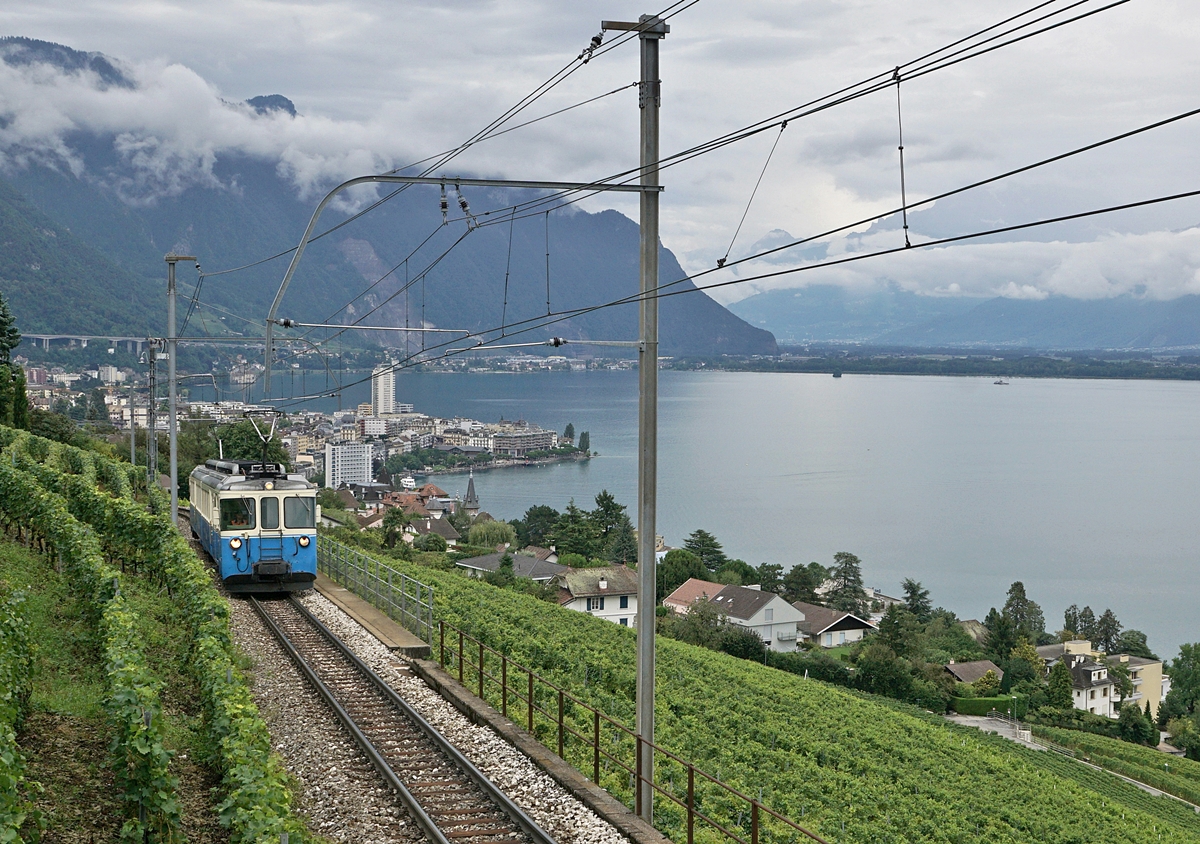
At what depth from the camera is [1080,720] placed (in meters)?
60.0

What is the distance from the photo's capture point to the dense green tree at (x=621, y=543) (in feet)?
294

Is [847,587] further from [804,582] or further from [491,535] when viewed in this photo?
[491,535]

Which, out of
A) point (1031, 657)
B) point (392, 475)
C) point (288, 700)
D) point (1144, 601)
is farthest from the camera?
point (392, 475)

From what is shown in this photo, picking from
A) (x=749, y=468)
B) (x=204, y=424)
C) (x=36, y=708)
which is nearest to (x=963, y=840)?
(x=36, y=708)

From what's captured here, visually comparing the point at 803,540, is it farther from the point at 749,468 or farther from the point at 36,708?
the point at 36,708

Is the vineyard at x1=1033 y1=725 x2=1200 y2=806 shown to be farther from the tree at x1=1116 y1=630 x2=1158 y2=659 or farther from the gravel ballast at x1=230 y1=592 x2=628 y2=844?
the gravel ballast at x1=230 y1=592 x2=628 y2=844

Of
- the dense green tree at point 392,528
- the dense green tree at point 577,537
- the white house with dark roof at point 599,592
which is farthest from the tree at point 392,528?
the dense green tree at point 577,537

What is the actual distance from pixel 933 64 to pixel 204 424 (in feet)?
185

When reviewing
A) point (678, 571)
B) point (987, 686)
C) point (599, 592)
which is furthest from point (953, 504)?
point (599, 592)

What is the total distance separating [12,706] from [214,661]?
8.89ft

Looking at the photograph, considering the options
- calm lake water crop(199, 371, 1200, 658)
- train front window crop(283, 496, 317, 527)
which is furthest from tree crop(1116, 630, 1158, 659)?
train front window crop(283, 496, 317, 527)

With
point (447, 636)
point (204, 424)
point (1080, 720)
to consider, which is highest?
point (204, 424)

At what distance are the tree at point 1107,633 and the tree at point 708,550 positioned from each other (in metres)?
26.3

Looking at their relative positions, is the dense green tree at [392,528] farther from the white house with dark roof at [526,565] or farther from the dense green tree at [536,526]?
the dense green tree at [536,526]
